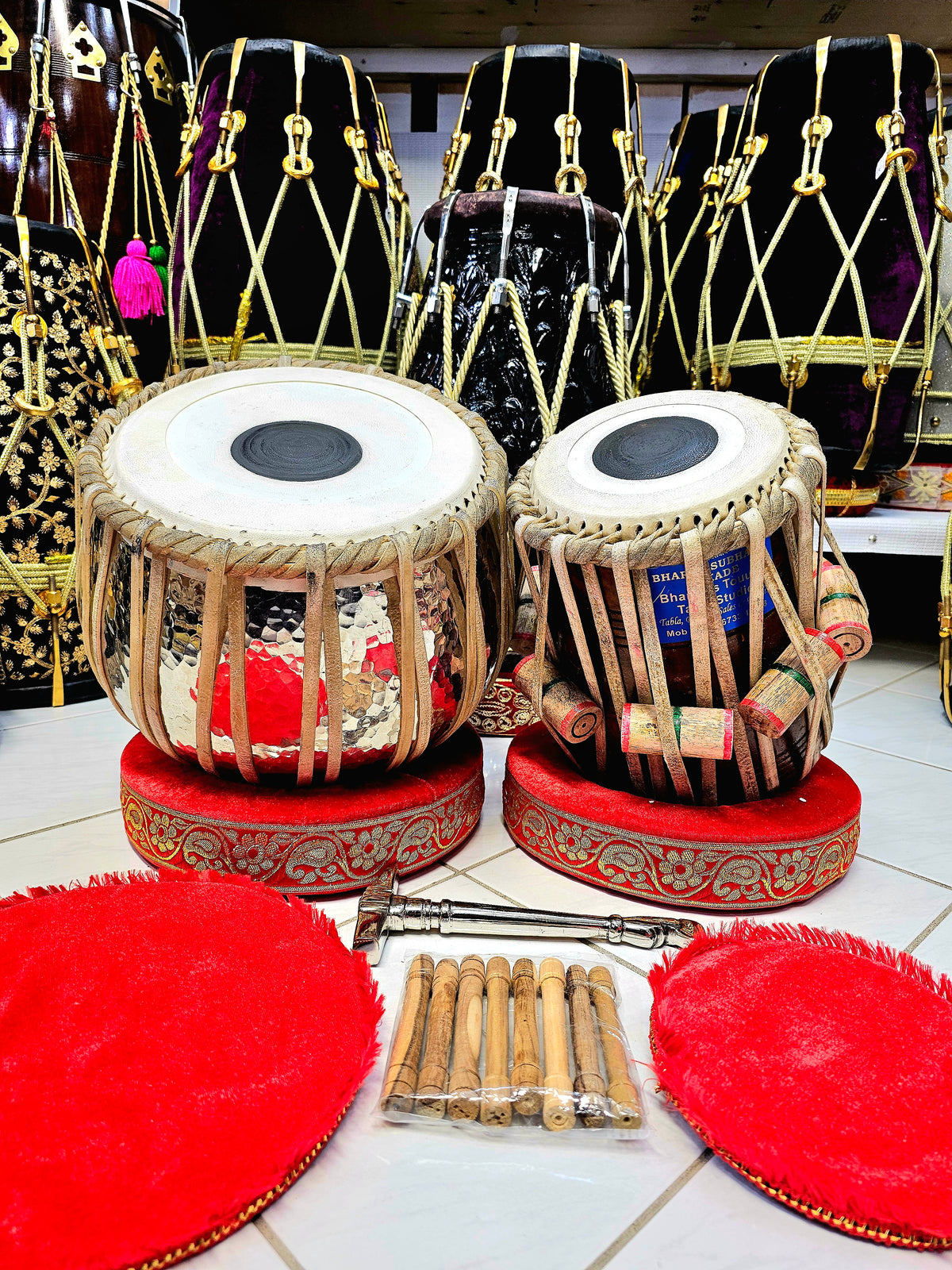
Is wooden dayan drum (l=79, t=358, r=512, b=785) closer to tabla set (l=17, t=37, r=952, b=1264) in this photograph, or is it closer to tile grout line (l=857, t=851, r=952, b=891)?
tabla set (l=17, t=37, r=952, b=1264)

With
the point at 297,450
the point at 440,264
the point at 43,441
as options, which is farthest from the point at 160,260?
the point at 297,450

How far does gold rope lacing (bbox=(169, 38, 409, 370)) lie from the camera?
5.70 feet

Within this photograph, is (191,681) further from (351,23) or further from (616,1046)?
(351,23)

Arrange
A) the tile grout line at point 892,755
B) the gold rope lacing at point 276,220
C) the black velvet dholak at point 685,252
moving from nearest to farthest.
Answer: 1. the tile grout line at point 892,755
2. the gold rope lacing at point 276,220
3. the black velvet dholak at point 685,252

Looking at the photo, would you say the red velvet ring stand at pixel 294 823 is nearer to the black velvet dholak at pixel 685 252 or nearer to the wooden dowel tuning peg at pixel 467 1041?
the wooden dowel tuning peg at pixel 467 1041

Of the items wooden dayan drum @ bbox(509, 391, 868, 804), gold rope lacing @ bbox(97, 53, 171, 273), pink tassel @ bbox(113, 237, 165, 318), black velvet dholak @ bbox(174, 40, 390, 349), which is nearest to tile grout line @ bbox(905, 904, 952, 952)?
wooden dayan drum @ bbox(509, 391, 868, 804)

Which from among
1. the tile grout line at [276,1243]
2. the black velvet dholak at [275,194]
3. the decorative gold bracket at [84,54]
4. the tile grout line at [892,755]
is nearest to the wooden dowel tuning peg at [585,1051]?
the tile grout line at [276,1243]

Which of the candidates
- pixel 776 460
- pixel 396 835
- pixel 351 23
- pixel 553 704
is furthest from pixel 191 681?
pixel 351 23

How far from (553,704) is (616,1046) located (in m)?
0.41

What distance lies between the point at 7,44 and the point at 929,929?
8.04 ft

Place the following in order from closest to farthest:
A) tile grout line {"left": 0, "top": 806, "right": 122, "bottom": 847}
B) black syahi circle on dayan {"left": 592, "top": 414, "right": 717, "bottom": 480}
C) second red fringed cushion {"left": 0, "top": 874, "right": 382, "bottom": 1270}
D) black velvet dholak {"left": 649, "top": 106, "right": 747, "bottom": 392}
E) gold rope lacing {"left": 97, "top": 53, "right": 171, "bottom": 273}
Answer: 1. second red fringed cushion {"left": 0, "top": 874, "right": 382, "bottom": 1270}
2. black syahi circle on dayan {"left": 592, "top": 414, "right": 717, "bottom": 480}
3. tile grout line {"left": 0, "top": 806, "right": 122, "bottom": 847}
4. gold rope lacing {"left": 97, "top": 53, "right": 171, "bottom": 273}
5. black velvet dholak {"left": 649, "top": 106, "right": 747, "bottom": 392}

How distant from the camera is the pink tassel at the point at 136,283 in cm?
195

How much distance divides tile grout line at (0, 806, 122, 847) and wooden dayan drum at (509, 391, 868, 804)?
661 millimetres

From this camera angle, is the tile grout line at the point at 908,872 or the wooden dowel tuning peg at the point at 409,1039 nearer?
the wooden dowel tuning peg at the point at 409,1039
